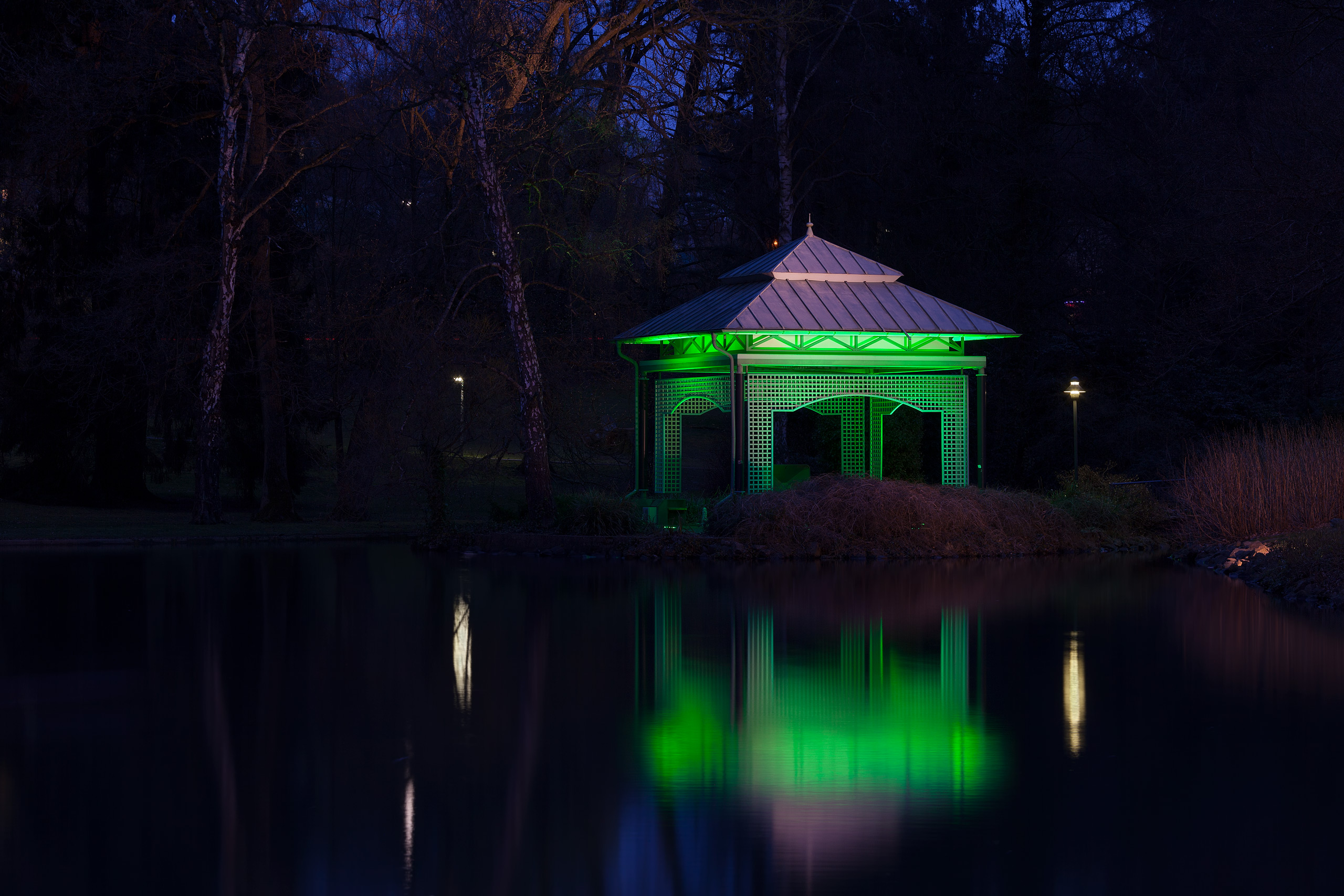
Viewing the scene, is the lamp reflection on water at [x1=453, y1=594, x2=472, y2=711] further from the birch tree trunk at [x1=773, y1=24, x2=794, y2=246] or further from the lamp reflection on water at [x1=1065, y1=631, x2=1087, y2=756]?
the birch tree trunk at [x1=773, y1=24, x2=794, y2=246]

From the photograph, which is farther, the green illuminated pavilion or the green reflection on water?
the green illuminated pavilion

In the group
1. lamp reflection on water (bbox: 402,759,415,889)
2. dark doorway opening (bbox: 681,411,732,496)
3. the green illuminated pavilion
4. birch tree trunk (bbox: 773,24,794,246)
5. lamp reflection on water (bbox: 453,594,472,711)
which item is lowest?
lamp reflection on water (bbox: 402,759,415,889)

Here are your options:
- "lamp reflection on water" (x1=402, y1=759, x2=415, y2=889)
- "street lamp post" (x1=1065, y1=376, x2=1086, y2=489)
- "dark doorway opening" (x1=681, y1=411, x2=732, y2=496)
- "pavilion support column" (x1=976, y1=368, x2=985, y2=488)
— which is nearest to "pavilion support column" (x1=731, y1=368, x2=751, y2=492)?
"dark doorway opening" (x1=681, y1=411, x2=732, y2=496)

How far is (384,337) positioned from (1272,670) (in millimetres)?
16572

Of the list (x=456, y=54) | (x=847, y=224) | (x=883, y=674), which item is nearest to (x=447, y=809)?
(x=883, y=674)

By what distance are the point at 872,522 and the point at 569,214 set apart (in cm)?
1121

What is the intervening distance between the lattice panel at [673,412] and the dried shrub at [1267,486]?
23.2 feet

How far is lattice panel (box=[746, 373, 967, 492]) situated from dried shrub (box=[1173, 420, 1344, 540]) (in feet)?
11.1

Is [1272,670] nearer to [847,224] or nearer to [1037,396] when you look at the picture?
[1037,396]

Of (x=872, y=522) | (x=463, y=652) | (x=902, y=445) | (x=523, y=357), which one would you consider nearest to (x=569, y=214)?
(x=523, y=357)

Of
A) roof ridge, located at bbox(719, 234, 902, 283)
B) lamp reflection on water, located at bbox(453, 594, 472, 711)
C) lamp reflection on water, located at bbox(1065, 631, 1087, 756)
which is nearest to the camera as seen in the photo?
lamp reflection on water, located at bbox(1065, 631, 1087, 756)

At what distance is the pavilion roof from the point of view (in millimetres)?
19609

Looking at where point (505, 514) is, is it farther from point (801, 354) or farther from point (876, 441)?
point (876, 441)

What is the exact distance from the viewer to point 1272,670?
359 inches
